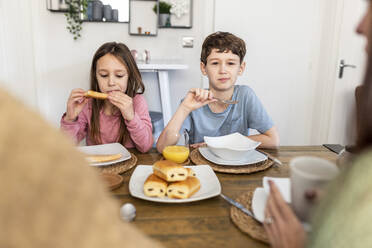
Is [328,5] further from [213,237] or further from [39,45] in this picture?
[213,237]

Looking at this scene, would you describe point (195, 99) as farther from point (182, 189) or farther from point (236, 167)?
point (182, 189)

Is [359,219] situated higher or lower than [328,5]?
lower

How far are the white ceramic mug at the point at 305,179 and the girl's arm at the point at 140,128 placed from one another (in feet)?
2.57

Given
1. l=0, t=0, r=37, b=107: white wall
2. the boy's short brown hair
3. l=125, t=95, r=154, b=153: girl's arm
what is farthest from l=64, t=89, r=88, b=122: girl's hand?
l=0, t=0, r=37, b=107: white wall

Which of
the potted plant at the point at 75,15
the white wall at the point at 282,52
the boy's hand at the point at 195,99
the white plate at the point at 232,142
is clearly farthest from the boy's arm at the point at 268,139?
the potted plant at the point at 75,15

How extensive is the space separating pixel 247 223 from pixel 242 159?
18.0 inches

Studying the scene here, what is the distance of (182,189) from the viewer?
831 millimetres

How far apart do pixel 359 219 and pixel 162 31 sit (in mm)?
3019

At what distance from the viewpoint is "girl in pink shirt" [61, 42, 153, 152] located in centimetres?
157

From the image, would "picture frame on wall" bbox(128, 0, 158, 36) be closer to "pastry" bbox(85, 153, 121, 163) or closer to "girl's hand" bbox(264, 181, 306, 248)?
"pastry" bbox(85, 153, 121, 163)

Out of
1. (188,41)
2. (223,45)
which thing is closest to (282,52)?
(188,41)

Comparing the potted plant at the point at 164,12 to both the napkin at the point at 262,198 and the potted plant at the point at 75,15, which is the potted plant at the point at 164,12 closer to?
the potted plant at the point at 75,15

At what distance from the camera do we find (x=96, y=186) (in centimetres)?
27

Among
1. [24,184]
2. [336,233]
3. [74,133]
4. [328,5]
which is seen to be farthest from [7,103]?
[328,5]
